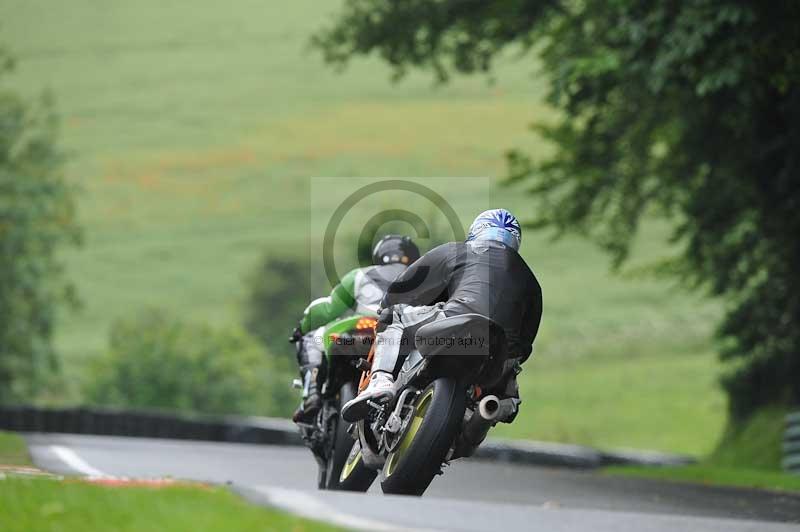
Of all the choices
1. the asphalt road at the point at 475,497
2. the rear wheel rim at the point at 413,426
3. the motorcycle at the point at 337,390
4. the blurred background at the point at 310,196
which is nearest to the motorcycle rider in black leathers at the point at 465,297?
the rear wheel rim at the point at 413,426

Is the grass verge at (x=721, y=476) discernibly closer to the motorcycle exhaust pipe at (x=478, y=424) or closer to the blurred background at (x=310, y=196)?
the blurred background at (x=310, y=196)

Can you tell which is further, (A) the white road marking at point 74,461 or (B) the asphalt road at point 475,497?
(A) the white road marking at point 74,461

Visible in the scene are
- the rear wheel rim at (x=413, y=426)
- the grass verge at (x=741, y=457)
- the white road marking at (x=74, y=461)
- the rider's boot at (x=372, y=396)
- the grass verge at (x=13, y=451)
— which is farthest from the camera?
the grass verge at (x=741, y=457)

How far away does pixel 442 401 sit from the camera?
917 cm

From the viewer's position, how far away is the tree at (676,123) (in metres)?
17.9

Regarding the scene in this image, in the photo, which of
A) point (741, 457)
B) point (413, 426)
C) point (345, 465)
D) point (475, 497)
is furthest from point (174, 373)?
point (413, 426)

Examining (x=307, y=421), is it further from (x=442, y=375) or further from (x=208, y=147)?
(x=208, y=147)

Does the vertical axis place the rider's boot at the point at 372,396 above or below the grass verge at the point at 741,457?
above

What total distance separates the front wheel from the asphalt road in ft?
1.54

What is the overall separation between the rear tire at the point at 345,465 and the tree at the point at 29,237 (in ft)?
124

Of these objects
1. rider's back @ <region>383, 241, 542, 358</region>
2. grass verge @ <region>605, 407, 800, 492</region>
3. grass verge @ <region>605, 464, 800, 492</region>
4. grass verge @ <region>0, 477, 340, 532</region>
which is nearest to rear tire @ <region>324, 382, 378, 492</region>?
rider's back @ <region>383, 241, 542, 358</region>

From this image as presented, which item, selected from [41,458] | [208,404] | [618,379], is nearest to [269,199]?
[208,404]

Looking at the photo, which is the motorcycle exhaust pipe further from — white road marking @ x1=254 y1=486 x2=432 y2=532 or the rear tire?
white road marking @ x1=254 y1=486 x2=432 y2=532

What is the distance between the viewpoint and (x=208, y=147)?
123250 mm
